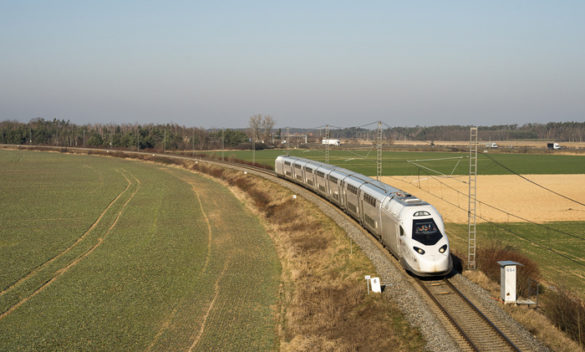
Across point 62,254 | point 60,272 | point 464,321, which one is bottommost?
point 60,272

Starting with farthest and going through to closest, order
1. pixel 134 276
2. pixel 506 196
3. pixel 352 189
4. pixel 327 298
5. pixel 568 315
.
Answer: pixel 506 196 → pixel 352 189 → pixel 134 276 → pixel 327 298 → pixel 568 315

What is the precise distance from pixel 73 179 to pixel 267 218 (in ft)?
170

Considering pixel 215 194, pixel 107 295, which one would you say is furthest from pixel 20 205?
pixel 107 295

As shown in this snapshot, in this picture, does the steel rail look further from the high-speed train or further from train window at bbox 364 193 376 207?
train window at bbox 364 193 376 207

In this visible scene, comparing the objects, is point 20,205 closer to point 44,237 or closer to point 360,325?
point 44,237

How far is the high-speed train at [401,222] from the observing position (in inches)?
890

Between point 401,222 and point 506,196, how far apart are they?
46.9 metres

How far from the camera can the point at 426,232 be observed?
23.2 metres

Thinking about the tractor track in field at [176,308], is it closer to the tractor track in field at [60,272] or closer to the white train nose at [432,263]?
the tractor track in field at [60,272]

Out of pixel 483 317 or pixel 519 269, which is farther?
pixel 519 269

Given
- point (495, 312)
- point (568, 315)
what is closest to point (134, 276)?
point (495, 312)

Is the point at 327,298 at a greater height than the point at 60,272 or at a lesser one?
greater

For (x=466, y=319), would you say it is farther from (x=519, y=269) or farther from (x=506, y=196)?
(x=506, y=196)

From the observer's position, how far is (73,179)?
84500 millimetres
